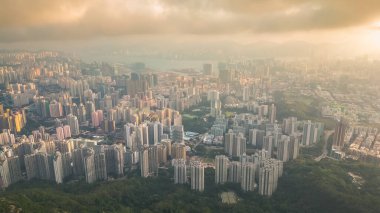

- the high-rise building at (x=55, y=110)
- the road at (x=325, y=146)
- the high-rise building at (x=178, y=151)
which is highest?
the high-rise building at (x=55, y=110)

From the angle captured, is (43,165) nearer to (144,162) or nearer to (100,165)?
(100,165)

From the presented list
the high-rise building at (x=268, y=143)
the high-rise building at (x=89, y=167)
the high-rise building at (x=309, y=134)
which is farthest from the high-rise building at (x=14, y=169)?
the high-rise building at (x=309, y=134)

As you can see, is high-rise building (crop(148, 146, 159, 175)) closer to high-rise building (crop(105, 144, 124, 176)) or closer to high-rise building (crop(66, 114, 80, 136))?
high-rise building (crop(105, 144, 124, 176))

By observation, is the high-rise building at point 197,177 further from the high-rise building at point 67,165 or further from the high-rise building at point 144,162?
the high-rise building at point 67,165

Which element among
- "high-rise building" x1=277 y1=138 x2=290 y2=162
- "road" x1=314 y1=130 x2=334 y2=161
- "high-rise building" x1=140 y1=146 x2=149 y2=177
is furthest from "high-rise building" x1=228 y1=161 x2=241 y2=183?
"road" x1=314 y1=130 x2=334 y2=161

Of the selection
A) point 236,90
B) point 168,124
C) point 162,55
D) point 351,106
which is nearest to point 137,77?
point 236,90

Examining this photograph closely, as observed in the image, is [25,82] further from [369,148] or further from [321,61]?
[321,61]
